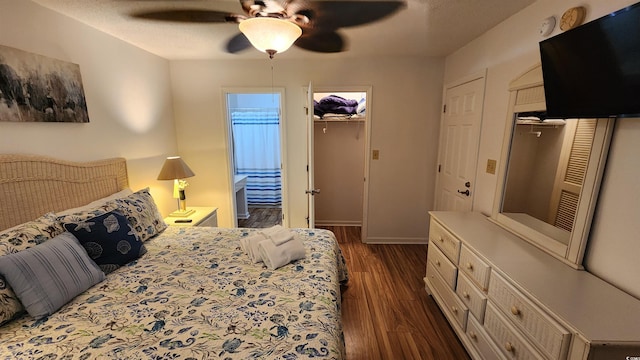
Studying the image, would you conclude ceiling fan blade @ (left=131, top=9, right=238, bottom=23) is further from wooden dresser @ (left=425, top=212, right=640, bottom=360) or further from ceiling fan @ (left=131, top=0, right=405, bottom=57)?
wooden dresser @ (left=425, top=212, right=640, bottom=360)

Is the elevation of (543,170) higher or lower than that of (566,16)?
lower

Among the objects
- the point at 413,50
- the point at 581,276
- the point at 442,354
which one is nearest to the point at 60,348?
the point at 442,354

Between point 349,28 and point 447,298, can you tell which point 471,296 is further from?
point 349,28

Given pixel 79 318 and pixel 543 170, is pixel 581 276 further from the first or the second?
pixel 79 318

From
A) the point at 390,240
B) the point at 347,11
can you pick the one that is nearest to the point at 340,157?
the point at 390,240

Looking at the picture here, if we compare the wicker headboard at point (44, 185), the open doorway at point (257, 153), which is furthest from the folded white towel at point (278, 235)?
the open doorway at point (257, 153)

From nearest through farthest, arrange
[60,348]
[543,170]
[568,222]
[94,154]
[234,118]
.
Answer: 1. [60,348]
2. [568,222]
3. [543,170]
4. [94,154]
5. [234,118]

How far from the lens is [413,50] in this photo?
296cm

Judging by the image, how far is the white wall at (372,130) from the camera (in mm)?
3270

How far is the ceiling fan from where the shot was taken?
1793mm

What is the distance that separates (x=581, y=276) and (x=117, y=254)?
107 inches

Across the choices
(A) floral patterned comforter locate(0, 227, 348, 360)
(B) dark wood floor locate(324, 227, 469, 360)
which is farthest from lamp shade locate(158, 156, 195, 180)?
(B) dark wood floor locate(324, 227, 469, 360)

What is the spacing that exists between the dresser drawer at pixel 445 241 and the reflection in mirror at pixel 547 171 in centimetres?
46

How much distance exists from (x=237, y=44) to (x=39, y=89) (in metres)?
1.58
